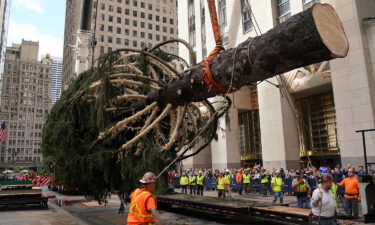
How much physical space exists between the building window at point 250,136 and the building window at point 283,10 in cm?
909

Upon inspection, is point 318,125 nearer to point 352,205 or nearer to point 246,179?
point 246,179

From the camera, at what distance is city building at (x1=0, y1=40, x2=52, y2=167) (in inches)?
3802

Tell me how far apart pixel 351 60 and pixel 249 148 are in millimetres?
14974

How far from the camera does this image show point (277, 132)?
2209cm

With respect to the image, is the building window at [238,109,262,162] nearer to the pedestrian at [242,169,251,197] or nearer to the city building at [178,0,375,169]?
the city building at [178,0,375,169]

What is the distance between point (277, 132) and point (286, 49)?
1920 cm

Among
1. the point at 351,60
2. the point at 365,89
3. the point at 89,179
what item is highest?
the point at 351,60

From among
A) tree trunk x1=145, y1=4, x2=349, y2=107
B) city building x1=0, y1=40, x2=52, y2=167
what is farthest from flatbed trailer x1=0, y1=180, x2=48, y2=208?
city building x1=0, y1=40, x2=52, y2=167

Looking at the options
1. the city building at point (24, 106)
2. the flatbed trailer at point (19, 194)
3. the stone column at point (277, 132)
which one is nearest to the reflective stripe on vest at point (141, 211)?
the flatbed trailer at point (19, 194)

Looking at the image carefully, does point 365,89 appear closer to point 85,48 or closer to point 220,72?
point 220,72

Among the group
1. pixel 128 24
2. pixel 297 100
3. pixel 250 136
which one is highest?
pixel 128 24

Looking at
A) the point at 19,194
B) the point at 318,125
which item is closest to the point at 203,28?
the point at 318,125

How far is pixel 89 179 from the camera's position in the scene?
791 centimetres

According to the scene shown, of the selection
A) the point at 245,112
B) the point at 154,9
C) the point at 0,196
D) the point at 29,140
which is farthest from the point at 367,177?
the point at 29,140
